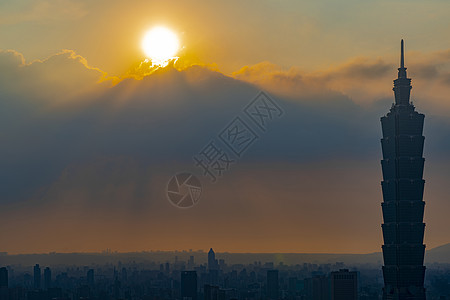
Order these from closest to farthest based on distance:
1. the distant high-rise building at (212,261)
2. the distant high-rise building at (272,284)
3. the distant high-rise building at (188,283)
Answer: the distant high-rise building at (212,261), the distant high-rise building at (188,283), the distant high-rise building at (272,284)

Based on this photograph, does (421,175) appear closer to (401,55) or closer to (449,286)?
(401,55)

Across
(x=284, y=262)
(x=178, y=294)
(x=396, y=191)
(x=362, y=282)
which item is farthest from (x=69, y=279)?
(x=396, y=191)

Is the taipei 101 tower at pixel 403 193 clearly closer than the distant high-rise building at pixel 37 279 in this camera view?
Yes

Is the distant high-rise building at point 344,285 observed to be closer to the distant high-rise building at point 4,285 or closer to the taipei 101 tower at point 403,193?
the taipei 101 tower at point 403,193

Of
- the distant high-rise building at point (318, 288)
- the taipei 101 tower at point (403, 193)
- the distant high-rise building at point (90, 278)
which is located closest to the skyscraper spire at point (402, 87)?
the taipei 101 tower at point (403, 193)

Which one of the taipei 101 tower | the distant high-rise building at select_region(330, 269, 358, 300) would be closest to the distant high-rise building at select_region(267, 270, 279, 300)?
the distant high-rise building at select_region(330, 269, 358, 300)

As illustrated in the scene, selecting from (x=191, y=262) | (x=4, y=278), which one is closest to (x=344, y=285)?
(x=191, y=262)
